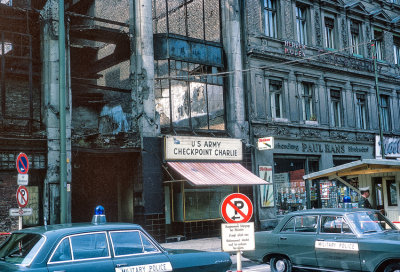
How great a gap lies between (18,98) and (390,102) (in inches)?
802

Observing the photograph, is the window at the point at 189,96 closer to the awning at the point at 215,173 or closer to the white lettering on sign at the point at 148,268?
the awning at the point at 215,173

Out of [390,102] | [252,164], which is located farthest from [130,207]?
[390,102]

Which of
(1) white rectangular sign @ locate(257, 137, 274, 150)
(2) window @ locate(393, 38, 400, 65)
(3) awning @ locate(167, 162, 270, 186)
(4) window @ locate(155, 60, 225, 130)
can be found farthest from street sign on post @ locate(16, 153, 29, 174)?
(2) window @ locate(393, 38, 400, 65)

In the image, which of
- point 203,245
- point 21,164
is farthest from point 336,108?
point 21,164

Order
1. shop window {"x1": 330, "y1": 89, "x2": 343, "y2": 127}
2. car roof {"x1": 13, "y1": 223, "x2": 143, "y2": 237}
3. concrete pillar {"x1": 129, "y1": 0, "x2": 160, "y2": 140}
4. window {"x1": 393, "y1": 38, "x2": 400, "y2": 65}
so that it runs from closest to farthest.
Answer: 1. car roof {"x1": 13, "y1": 223, "x2": 143, "y2": 237}
2. concrete pillar {"x1": 129, "y1": 0, "x2": 160, "y2": 140}
3. shop window {"x1": 330, "y1": 89, "x2": 343, "y2": 127}
4. window {"x1": 393, "y1": 38, "x2": 400, "y2": 65}

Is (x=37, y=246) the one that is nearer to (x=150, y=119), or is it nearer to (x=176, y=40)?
(x=150, y=119)

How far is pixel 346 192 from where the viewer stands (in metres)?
23.2

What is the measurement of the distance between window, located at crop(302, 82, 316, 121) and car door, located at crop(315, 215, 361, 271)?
14.5 meters

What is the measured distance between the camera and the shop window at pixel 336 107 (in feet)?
81.5

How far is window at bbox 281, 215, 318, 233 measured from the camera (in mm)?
9664

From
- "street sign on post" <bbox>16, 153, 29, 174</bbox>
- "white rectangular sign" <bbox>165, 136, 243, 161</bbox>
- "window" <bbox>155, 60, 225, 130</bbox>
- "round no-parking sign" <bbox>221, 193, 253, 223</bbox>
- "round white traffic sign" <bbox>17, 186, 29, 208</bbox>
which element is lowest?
"round no-parking sign" <bbox>221, 193, 253, 223</bbox>

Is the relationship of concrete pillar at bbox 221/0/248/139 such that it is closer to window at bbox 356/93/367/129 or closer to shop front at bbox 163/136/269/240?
shop front at bbox 163/136/269/240

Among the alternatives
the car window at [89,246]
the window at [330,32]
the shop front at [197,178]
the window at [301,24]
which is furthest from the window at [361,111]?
the car window at [89,246]

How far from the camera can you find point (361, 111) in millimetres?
26406
